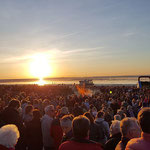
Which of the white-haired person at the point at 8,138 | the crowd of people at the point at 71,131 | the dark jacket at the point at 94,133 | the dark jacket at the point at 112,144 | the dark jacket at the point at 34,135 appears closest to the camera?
the crowd of people at the point at 71,131

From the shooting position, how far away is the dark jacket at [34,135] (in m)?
4.84

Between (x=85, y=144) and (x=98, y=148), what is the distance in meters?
0.19

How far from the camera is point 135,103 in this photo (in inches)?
465

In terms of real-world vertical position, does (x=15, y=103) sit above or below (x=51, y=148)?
above

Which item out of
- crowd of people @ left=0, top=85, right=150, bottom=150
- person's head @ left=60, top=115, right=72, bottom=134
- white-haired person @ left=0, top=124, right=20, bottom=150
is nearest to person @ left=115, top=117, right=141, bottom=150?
crowd of people @ left=0, top=85, right=150, bottom=150

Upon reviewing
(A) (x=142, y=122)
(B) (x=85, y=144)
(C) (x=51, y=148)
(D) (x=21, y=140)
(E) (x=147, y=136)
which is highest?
(A) (x=142, y=122)

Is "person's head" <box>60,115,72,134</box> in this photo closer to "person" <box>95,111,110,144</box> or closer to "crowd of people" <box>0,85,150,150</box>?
"crowd of people" <box>0,85,150,150</box>

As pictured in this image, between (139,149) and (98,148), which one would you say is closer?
Answer: (139,149)

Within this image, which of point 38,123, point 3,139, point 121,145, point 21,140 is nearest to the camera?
point 121,145

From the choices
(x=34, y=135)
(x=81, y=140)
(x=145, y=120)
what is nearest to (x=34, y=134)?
(x=34, y=135)

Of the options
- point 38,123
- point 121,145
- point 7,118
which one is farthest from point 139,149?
point 7,118

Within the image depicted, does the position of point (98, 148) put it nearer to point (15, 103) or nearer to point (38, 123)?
point (38, 123)

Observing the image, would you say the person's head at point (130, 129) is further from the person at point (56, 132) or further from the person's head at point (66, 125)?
the person at point (56, 132)

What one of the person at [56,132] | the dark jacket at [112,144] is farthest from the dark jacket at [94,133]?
the dark jacket at [112,144]
